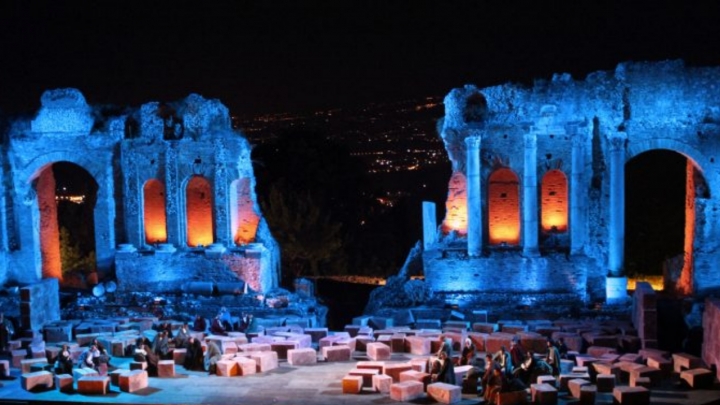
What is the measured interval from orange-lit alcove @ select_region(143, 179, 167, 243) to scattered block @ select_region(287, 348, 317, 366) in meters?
10.5

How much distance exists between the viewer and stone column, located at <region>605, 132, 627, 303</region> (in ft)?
78.0

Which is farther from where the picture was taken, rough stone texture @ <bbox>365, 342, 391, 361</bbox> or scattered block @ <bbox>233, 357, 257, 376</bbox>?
rough stone texture @ <bbox>365, 342, 391, 361</bbox>

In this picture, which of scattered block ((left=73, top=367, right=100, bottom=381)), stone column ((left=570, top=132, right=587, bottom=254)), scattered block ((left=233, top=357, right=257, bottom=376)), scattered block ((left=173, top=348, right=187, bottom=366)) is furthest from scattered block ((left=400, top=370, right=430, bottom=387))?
stone column ((left=570, top=132, right=587, bottom=254))

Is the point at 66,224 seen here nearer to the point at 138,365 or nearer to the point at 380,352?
the point at 138,365

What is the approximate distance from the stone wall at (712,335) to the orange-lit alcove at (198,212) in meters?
15.6

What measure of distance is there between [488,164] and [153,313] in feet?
35.0

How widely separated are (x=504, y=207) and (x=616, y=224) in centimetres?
335

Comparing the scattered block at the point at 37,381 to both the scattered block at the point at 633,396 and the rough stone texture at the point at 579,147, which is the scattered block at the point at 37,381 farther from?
the rough stone texture at the point at 579,147

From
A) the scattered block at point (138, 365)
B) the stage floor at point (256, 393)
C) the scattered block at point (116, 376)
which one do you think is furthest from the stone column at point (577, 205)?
the scattered block at point (116, 376)

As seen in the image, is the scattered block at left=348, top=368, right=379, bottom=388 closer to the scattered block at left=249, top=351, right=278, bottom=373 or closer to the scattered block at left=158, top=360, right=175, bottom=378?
the scattered block at left=249, top=351, right=278, bottom=373

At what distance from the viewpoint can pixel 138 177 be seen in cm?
2634

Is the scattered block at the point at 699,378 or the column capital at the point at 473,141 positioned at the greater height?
the column capital at the point at 473,141

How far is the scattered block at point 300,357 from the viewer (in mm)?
18078

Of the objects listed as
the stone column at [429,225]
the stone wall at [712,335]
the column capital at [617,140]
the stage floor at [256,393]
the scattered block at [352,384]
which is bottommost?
the stage floor at [256,393]
